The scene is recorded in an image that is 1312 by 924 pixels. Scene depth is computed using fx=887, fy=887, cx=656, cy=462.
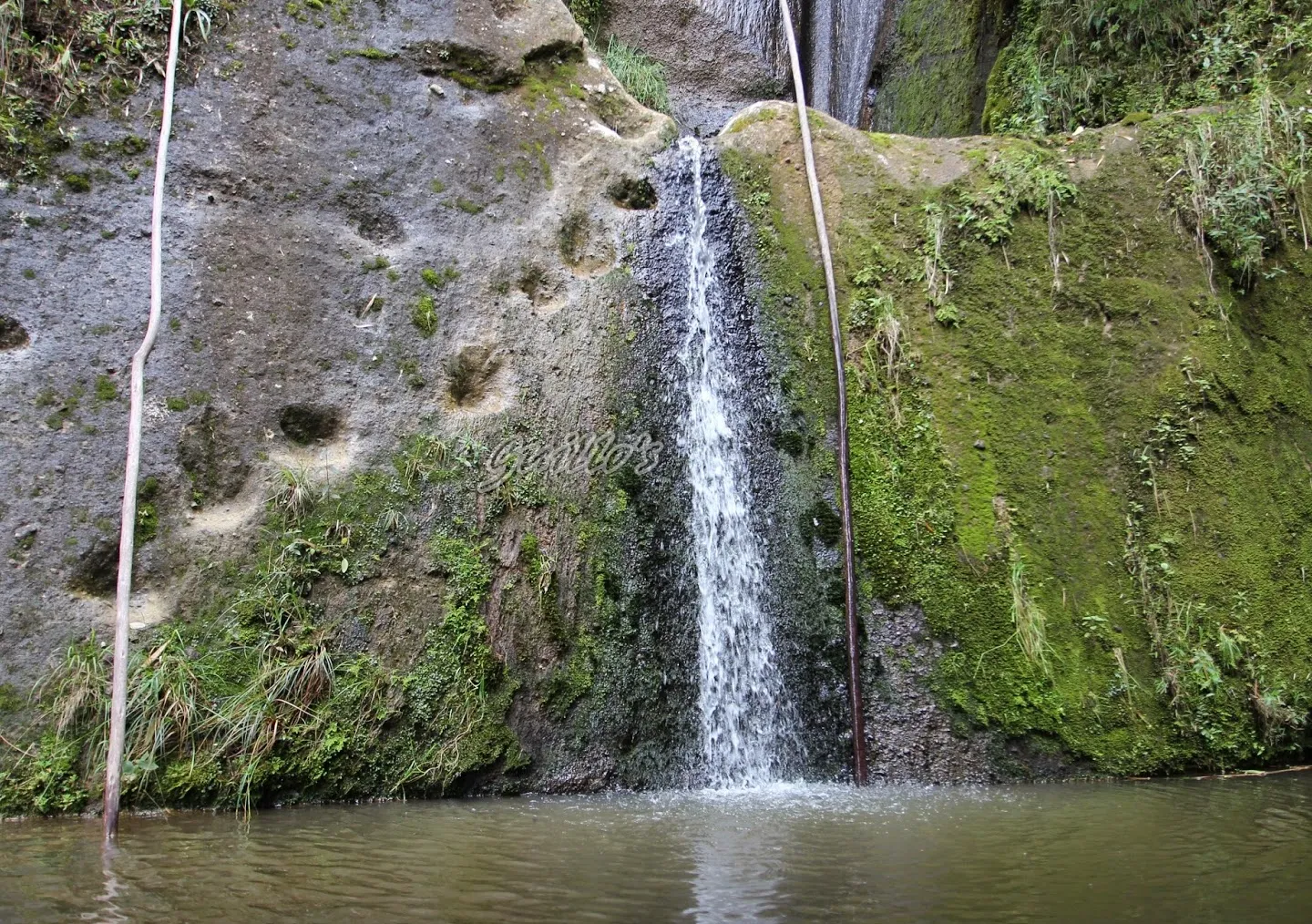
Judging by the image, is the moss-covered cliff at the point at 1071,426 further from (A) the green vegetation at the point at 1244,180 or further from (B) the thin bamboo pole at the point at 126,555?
(B) the thin bamboo pole at the point at 126,555

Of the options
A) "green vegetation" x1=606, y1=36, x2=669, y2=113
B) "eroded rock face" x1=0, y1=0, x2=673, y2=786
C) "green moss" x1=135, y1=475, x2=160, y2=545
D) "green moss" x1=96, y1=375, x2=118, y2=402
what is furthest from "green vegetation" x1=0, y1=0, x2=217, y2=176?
"green vegetation" x1=606, y1=36, x2=669, y2=113

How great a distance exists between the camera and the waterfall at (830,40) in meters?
10.0

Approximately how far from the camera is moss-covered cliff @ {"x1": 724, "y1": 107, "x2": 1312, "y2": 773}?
4695 mm

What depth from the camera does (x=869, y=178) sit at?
593 centimetres

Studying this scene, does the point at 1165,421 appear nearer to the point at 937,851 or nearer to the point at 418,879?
the point at 937,851

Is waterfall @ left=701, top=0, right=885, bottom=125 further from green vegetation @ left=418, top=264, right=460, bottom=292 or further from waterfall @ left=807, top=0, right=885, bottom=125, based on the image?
green vegetation @ left=418, top=264, right=460, bottom=292

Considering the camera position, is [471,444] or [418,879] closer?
[418,879]

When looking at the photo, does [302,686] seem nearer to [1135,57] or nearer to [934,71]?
[1135,57]

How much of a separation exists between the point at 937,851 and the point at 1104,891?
59 centimetres

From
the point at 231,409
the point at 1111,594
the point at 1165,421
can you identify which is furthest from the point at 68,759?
the point at 1165,421

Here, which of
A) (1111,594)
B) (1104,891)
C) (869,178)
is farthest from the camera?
(869,178)

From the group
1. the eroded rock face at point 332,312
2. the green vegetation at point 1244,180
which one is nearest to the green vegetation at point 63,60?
the eroded rock face at point 332,312

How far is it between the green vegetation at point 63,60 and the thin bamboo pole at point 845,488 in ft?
13.3

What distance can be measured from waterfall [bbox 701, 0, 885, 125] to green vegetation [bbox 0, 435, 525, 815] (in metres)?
7.29
